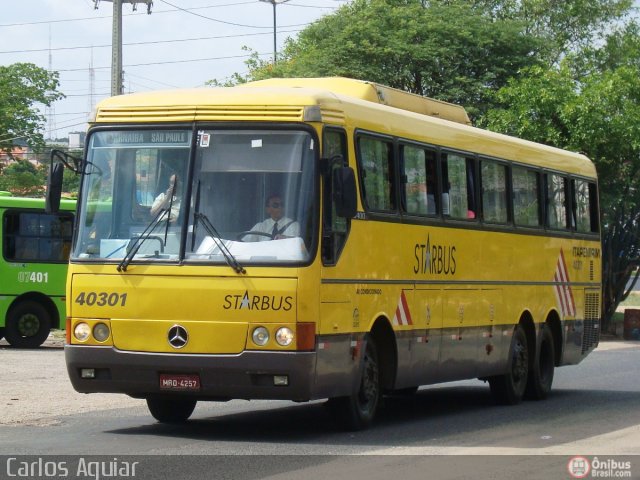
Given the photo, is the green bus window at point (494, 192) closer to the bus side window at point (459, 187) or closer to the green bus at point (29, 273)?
the bus side window at point (459, 187)

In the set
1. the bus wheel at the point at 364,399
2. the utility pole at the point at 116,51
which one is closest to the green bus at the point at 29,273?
the utility pole at the point at 116,51

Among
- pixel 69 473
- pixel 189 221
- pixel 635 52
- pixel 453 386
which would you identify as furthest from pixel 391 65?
pixel 69 473

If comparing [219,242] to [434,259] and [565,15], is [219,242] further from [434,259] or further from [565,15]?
[565,15]

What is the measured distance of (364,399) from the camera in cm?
1344

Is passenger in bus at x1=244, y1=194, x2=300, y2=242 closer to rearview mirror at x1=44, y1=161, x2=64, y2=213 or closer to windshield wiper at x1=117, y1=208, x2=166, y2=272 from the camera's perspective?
windshield wiper at x1=117, y1=208, x2=166, y2=272

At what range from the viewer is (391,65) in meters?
43.1

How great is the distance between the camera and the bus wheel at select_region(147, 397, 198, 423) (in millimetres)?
13766

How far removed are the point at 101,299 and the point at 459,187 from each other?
5.21 metres

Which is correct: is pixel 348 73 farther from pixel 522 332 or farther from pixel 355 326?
pixel 355 326

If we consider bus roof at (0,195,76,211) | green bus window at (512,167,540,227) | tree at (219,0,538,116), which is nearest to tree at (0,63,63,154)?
tree at (219,0,538,116)

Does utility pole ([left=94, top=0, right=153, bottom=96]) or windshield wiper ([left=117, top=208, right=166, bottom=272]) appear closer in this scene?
windshield wiper ([left=117, top=208, right=166, bottom=272])

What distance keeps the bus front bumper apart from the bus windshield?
2.77ft

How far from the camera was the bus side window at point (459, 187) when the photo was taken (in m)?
15.6

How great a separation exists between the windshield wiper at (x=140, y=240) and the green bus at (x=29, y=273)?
50.1 feet
